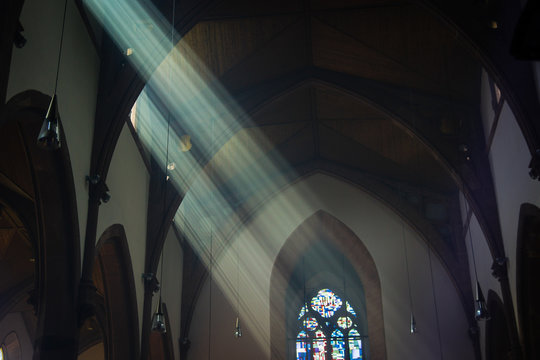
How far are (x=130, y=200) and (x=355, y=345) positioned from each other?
33.0 feet

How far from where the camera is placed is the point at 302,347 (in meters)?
21.7

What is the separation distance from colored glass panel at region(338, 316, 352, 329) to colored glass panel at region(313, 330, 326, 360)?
27.1 inches

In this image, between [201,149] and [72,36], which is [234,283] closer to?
[201,149]

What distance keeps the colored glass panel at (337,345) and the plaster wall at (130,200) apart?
8.05 meters

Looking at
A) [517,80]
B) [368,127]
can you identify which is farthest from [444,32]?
[368,127]

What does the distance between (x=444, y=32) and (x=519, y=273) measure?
224 inches

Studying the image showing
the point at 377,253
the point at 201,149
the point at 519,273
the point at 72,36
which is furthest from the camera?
the point at 377,253

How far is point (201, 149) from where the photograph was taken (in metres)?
18.1

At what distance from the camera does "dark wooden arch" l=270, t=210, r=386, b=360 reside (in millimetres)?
20531

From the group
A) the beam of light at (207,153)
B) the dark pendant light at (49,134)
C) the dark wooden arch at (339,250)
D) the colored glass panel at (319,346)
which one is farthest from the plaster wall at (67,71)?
the colored glass panel at (319,346)

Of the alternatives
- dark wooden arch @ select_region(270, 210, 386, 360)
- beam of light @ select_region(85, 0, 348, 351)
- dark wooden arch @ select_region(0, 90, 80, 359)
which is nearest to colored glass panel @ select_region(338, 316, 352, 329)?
dark wooden arch @ select_region(270, 210, 386, 360)

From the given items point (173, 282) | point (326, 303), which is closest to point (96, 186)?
point (173, 282)

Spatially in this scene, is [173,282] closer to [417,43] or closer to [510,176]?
[417,43]

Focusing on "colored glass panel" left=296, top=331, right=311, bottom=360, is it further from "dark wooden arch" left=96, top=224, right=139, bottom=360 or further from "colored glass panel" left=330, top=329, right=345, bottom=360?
"dark wooden arch" left=96, top=224, right=139, bottom=360
